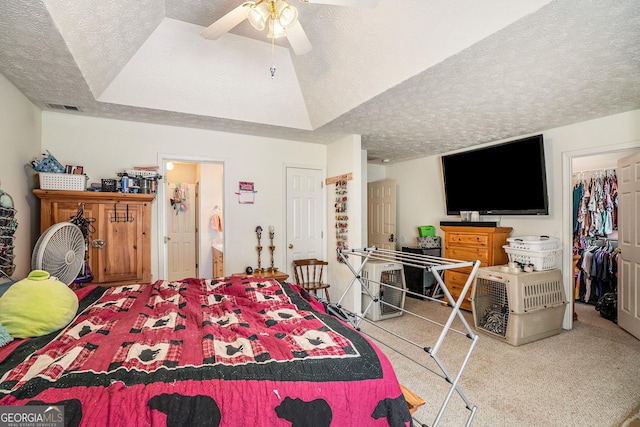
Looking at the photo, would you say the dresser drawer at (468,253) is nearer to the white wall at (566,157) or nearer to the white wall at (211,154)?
the white wall at (566,157)

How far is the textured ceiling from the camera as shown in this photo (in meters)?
1.83

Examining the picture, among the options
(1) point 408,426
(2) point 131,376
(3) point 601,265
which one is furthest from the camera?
(3) point 601,265

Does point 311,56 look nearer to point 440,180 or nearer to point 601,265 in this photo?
point 440,180

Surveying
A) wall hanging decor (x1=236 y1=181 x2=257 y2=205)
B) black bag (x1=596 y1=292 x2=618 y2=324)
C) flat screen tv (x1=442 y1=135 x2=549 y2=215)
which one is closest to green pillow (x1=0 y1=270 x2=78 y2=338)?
wall hanging decor (x1=236 y1=181 x2=257 y2=205)

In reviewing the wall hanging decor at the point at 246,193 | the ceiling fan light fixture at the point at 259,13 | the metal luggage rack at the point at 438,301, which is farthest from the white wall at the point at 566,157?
the ceiling fan light fixture at the point at 259,13

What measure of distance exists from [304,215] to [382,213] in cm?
188

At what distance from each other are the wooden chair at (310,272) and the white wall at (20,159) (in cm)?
277

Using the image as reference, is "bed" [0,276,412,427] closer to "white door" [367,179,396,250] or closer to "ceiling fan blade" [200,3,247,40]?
"ceiling fan blade" [200,3,247,40]

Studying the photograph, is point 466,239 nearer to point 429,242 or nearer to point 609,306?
point 429,242

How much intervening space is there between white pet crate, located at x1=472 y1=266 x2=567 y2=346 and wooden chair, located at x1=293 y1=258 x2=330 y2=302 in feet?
6.30

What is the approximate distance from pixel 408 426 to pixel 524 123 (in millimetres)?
3484

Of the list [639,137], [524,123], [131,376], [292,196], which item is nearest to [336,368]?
[131,376]

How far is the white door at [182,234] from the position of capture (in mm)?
5621

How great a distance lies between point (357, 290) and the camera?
395 centimetres
